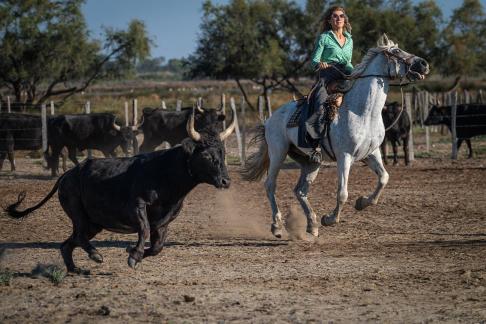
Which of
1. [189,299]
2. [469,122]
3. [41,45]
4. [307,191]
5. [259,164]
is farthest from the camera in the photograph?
[41,45]

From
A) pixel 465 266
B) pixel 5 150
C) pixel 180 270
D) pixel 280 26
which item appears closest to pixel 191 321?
pixel 180 270

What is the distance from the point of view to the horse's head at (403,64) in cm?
994

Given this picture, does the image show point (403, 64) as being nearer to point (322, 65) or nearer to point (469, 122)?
point (322, 65)

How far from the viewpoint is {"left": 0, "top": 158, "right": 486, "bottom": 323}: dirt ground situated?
21.4 feet

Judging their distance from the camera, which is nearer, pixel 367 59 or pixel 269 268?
pixel 269 268

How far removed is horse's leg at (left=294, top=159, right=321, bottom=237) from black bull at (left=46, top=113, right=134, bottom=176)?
1207 centimetres

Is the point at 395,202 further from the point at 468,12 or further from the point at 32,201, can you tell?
the point at 468,12

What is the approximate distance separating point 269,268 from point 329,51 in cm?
Result: 343

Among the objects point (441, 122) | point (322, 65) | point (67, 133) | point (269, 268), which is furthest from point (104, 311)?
point (441, 122)

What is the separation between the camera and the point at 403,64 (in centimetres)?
1010

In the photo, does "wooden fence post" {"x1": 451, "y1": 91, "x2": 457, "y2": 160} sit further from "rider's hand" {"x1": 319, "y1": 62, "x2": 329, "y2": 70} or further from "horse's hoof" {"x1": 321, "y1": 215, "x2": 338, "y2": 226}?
"horse's hoof" {"x1": 321, "y1": 215, "x2": 338, "y2": 226}

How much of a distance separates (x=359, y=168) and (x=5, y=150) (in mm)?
9659

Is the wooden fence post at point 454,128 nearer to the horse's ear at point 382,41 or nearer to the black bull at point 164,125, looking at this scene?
the black bull at point 164,125

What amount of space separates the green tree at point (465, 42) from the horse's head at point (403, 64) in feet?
134
